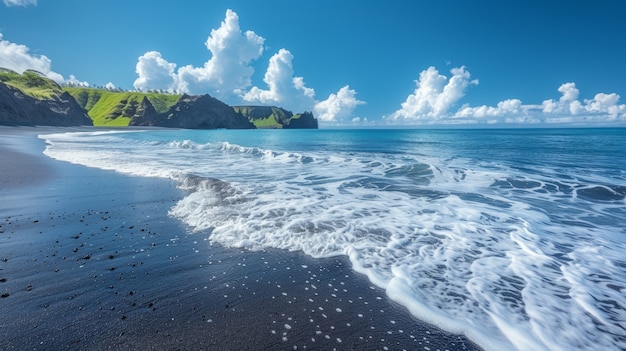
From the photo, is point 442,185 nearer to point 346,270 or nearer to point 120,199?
point 346,270

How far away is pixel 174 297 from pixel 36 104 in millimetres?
152102

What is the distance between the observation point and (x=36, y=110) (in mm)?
110500

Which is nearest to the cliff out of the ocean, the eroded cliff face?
the eroded cliff face

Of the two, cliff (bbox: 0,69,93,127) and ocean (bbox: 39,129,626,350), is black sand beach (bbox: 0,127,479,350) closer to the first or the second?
ocean (bbox: 39,129,626,350)

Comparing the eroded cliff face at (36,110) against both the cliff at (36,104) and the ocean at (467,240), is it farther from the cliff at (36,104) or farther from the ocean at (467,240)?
the ocean at (467,240)

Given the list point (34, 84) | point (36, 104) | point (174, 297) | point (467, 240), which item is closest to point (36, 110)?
point (36, 104)

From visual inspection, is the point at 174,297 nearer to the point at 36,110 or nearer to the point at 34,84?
the point at 36,110

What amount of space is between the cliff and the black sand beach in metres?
123

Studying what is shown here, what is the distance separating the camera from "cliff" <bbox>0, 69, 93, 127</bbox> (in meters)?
96.6

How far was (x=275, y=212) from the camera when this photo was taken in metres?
10.3

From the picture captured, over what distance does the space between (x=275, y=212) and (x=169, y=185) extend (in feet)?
24.1

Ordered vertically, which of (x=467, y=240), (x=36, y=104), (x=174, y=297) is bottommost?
(x=467, y=240)

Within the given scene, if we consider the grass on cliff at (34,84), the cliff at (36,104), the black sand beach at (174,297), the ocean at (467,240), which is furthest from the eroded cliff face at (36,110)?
the black sand beach at (174,297)

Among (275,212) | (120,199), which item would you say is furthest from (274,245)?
(120,199)
